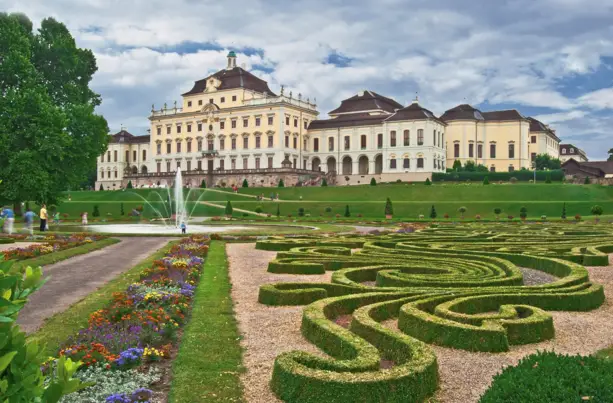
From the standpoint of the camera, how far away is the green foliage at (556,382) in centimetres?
312

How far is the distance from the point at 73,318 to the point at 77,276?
4.45 m

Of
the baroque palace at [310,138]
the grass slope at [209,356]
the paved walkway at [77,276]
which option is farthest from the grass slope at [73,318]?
the baroque palace at [310,138]

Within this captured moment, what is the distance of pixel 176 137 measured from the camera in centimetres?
8025

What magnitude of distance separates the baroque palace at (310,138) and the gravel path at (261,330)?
57.0 meters

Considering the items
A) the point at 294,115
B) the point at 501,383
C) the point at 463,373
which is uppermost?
the point at 294,115

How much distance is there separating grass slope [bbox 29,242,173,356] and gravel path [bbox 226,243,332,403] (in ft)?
6.04

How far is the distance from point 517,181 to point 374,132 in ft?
60.2

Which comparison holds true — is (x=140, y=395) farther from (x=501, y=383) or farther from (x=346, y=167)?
(x=346, y=167)

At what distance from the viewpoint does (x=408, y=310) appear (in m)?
6.51

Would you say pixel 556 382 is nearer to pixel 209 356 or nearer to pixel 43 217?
pixel 209 356

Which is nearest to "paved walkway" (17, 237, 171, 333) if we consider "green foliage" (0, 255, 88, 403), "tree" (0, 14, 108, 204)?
"green foliage" (0, 255, 88, 403)

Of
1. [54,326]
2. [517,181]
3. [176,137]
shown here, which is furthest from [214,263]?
[176,137]

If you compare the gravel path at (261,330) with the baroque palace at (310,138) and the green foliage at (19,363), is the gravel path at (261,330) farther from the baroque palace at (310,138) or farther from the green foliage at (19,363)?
the baroque palace at (310,138)

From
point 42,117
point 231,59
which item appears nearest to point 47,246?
point 42,117
